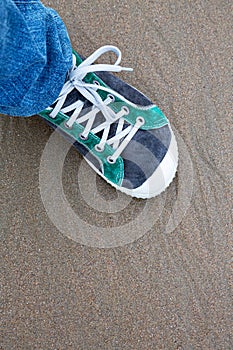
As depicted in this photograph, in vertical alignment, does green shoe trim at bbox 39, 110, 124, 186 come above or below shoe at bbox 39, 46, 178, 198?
below

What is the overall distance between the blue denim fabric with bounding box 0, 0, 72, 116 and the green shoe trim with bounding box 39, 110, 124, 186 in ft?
0.47

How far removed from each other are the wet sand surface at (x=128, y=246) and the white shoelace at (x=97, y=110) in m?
0.09

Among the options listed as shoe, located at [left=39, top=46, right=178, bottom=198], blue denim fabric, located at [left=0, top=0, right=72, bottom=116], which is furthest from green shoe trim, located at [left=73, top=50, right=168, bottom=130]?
blue denim fabric, located at [left=0, top=0, right=72, bottom=116]

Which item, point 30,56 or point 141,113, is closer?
point 30,56

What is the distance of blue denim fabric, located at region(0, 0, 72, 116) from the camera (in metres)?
0.70

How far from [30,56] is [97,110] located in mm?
316

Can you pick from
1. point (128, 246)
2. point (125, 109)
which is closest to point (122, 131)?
point (125, 109)

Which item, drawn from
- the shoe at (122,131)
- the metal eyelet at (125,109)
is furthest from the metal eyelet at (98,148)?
the metal eyelet at (125,109)

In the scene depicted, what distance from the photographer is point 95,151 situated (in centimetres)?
105

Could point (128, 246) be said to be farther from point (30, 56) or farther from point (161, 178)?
point (30, 56)

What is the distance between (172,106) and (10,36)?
1.68ft

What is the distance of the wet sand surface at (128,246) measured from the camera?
3.47 feet

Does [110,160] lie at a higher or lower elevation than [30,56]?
lower

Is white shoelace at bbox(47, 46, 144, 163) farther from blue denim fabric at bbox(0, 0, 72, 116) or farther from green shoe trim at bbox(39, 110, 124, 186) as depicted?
blue denim fabric at bbox(0, 0, 72, 116)
